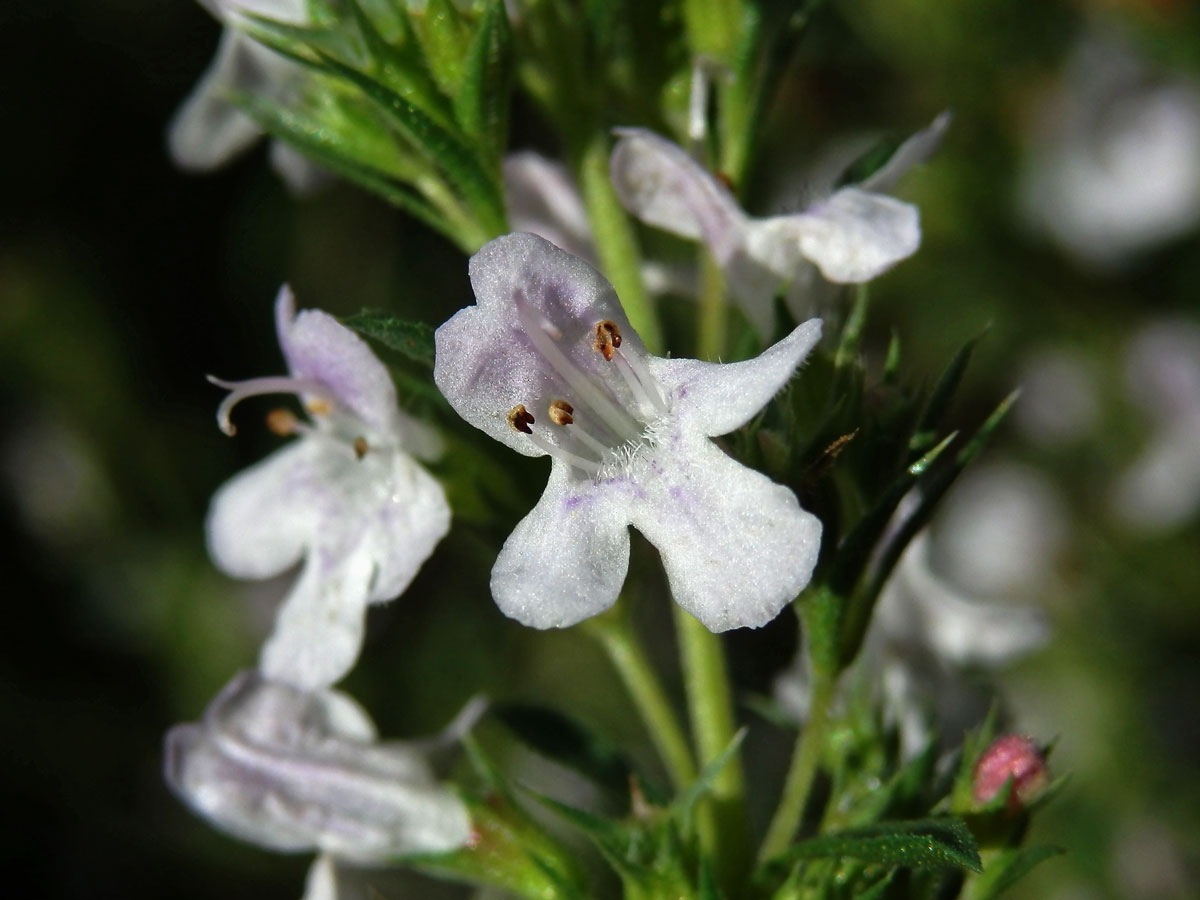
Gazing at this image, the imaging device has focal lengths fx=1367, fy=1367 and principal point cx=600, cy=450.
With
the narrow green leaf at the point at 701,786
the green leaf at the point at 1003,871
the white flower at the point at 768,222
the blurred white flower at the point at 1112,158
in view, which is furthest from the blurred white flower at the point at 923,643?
the blurred white flower at the point at 1112,158

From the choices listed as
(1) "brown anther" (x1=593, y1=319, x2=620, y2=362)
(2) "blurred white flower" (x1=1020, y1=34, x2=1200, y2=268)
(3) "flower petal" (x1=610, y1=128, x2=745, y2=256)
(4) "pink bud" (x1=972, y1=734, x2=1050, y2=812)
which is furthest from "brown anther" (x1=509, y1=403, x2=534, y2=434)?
(2) "blurred white flower" (x1=1020, y1=34, x2=1200, y2=268)

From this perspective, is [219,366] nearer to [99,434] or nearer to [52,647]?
[99,434]

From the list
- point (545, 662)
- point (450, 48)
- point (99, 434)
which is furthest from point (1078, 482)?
point (450, 48)

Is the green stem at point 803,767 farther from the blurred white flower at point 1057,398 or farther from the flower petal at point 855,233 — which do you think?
the blurred white flower at point 1057,398

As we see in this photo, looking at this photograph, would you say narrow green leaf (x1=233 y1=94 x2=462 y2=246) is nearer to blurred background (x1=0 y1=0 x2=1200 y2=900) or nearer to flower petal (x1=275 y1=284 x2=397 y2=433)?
flower petal (x1=275 y1=284 x2=397 y2=433)

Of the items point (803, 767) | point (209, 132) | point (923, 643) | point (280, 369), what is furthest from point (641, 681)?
point (280, 369)

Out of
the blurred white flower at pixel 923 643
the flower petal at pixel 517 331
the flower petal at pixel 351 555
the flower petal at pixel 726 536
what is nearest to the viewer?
the flower petal at pixel 726 536

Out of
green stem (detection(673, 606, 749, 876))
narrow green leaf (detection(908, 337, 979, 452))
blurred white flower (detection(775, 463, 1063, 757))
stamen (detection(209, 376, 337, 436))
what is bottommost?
blurred white flower (detection(775, 463, 1063, 757))
